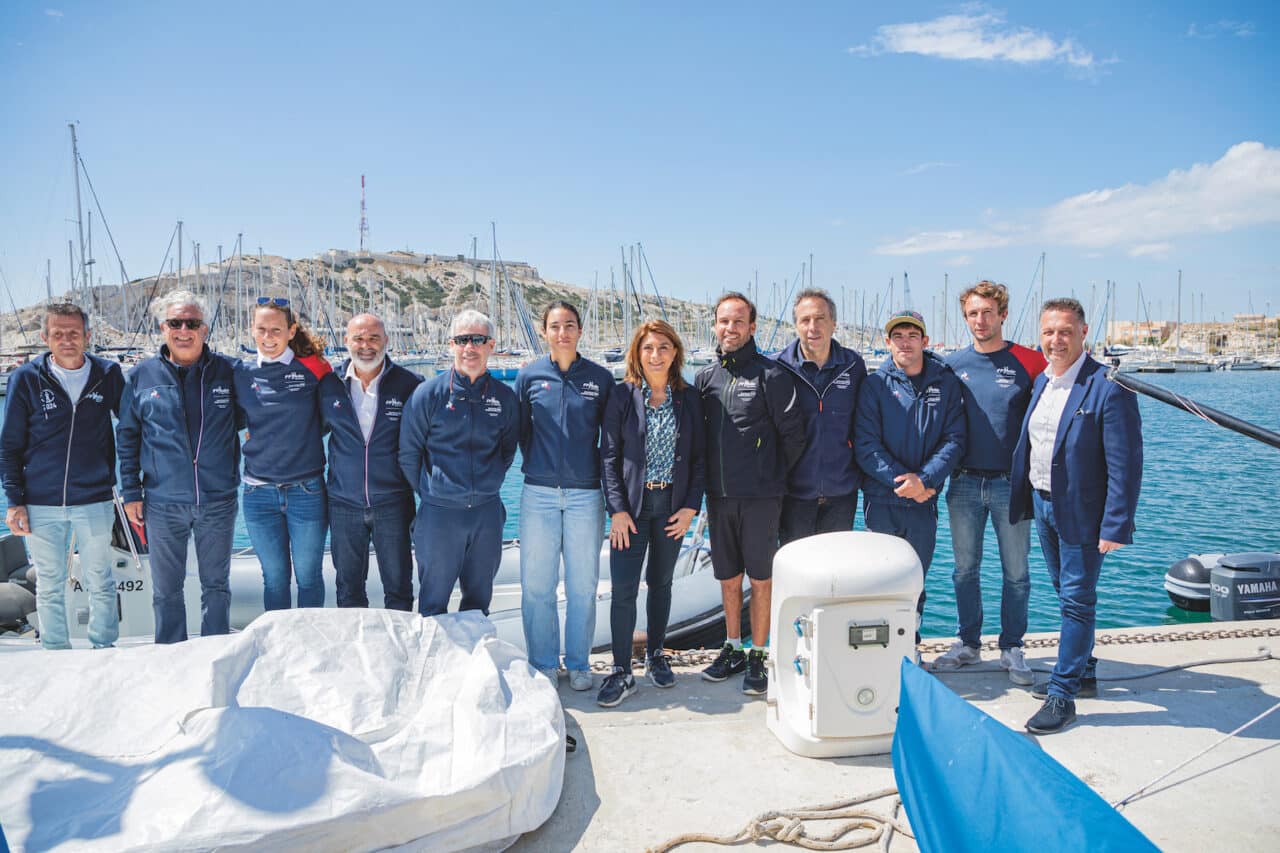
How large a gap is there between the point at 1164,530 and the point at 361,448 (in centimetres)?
1516

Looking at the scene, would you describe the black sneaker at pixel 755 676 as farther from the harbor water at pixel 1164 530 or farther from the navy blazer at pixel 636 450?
the harbor water at pixel 1164 530

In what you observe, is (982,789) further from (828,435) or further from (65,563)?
(65,563)

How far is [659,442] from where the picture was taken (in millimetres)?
3990

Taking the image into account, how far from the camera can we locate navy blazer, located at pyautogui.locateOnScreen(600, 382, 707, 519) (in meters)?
3.96

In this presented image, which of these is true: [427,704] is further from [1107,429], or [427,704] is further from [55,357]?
[1107,429]

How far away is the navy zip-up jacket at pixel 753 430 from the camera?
13.1 feet

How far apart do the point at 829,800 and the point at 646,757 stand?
82 cm

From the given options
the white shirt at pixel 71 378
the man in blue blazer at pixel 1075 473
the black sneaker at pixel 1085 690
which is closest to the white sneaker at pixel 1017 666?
the black sneaker at pixel 1085 690

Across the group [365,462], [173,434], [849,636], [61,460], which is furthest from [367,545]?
[849,636]

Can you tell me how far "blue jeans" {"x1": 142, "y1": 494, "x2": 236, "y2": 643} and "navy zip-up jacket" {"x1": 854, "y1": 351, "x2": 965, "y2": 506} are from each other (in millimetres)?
3650

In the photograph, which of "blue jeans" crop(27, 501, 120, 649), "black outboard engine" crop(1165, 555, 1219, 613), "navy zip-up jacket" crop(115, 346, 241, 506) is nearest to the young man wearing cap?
"navy zip-up jacket" crop(115, 346, 241, 506)

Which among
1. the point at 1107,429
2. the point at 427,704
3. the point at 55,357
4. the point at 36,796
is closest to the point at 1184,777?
the point at 1107,429

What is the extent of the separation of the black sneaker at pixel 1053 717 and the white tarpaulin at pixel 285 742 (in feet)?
7.54

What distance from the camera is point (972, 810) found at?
217 cm
